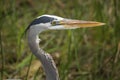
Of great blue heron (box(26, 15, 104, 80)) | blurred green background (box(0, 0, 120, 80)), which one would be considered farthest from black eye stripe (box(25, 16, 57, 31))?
blurred green background (box(0, 0, 120, 80))

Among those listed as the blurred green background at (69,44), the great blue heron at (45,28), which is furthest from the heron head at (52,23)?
the blurred green background at (69,44)

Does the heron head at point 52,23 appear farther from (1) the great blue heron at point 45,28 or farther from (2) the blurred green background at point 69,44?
(2) the blurred green background at point 69,44

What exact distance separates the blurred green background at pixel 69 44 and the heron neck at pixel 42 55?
433mm

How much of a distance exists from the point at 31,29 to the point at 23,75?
110cm

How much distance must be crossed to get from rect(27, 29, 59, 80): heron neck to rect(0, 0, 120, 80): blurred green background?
43cm

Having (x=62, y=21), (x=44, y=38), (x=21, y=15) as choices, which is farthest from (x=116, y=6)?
(x=21, y=15)

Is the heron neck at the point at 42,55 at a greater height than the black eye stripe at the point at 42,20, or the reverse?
the black eye stripe at the point at 42,20

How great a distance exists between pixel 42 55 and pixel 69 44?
53cm

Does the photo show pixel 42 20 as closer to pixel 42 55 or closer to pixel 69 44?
pixel 42 55

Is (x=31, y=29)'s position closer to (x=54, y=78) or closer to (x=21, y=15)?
(x=54, y=78)

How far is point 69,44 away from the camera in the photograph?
2.49 metres

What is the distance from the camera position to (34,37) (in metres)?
1.93

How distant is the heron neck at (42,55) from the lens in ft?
6.36

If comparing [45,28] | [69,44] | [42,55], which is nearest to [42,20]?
[45,28]
